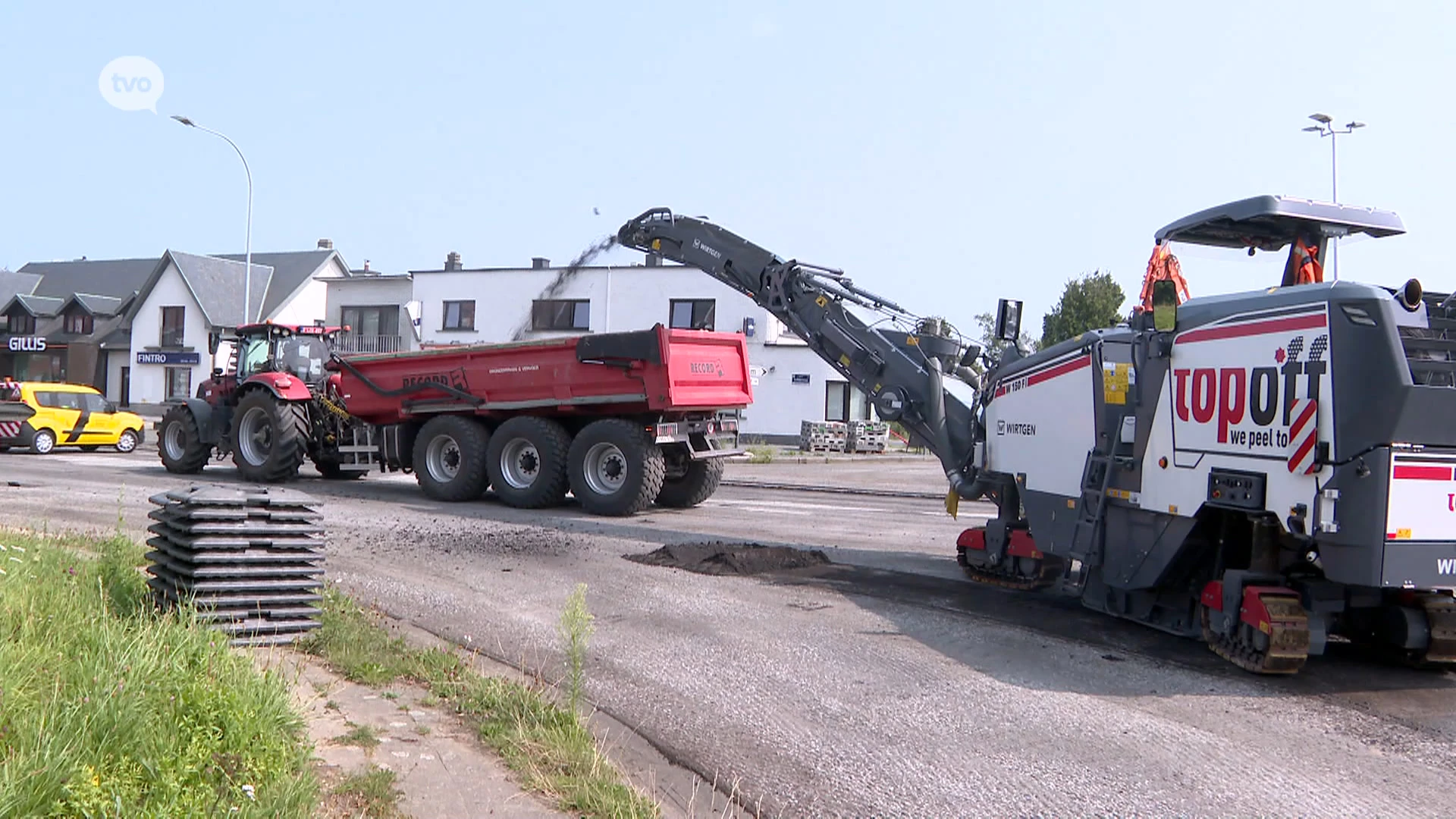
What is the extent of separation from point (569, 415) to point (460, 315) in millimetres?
31204

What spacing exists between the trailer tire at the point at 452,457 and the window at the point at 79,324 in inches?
1791

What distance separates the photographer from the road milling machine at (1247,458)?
20.7 feet

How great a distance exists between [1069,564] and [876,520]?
629 centimetres

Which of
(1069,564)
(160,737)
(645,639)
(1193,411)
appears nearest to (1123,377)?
(1193,411)

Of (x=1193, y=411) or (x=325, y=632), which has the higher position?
(x=1193, y=411)

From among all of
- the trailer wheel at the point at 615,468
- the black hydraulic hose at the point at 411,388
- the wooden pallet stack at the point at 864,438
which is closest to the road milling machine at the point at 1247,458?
the trailer wheel at the point at 615,468

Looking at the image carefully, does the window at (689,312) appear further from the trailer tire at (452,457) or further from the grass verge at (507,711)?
the grass verge at (507,711)

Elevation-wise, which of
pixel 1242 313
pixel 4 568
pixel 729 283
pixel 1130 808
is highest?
pixel 729 283

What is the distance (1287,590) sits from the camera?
6887mm

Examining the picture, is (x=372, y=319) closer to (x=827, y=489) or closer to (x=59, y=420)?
(x=59, y=420)

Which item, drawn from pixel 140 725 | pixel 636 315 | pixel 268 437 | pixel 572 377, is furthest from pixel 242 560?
pixel 636 315

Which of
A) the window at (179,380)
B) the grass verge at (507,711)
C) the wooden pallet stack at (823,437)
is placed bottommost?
the grass verge at (507,711)

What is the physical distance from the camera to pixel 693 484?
15781 millimetres

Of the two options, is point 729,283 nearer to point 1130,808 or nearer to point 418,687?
point 418,687
